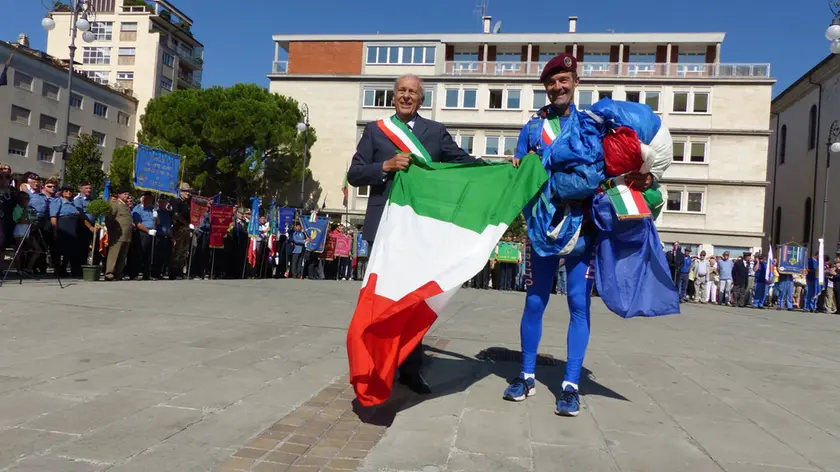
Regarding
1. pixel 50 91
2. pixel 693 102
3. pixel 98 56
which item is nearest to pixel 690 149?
pixel 693 102

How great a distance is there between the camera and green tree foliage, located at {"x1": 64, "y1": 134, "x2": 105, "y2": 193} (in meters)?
38.1

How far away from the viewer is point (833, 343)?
9.20 metres

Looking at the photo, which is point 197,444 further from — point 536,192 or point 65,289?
point 65,289

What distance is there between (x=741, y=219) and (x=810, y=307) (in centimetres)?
2569

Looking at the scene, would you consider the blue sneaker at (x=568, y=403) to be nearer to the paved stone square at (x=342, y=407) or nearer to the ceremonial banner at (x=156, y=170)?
the paved stone square at (x=342, y=407)

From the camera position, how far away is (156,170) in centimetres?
1378

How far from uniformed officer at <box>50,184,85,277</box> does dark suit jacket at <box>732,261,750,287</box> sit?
2140 centimetres

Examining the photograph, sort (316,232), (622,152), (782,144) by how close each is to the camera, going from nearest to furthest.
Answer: (622,152)
(316,232)
(782,144)

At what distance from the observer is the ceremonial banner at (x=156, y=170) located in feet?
43.5

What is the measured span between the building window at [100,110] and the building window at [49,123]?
17.6 ft

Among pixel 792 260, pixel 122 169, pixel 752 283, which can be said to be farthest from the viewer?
pixel 122 169

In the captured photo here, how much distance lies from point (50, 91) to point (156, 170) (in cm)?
4191

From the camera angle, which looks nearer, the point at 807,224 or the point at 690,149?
the point at 807,224

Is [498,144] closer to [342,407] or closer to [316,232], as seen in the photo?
[316,232]
